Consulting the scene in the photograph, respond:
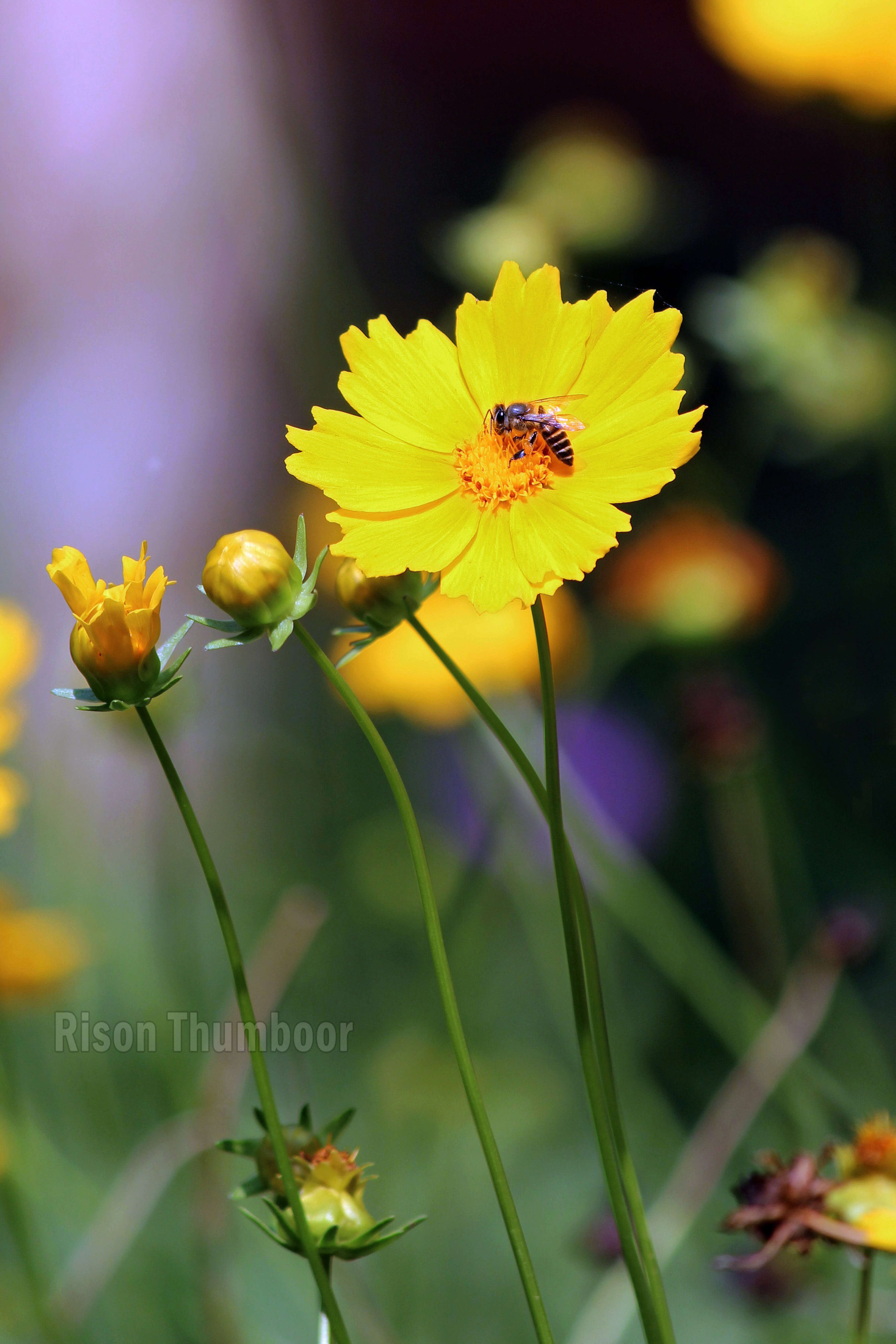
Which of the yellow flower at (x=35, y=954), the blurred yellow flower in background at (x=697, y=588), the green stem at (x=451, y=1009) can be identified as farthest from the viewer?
the blurred yellow flower in background at (x=697, y=588)

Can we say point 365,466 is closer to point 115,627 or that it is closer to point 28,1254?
point 115,627

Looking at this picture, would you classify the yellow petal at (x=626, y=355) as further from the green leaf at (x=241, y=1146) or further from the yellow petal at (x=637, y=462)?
the green leaf at (x=241, y=1146)

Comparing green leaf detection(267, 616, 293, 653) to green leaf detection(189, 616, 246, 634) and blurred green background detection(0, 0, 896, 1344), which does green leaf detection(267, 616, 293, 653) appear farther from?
blurred green background detection(0, 0, 896, 1344)

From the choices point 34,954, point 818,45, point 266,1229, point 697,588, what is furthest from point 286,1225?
point 818,45

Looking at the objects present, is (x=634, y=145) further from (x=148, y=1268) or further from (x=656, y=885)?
(x=148, y=1268)

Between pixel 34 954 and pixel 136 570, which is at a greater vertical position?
pixel 34 954

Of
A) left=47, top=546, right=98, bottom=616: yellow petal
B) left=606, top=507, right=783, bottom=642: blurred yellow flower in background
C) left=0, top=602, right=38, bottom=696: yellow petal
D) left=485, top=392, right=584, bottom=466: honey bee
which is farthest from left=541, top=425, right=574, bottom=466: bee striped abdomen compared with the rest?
left=606, top=507, right=783, bottom=642: blurred yellow flower in background

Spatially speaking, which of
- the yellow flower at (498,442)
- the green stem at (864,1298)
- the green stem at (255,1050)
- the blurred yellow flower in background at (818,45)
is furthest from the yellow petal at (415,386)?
the blurred yellow flower in background at (818,45)
